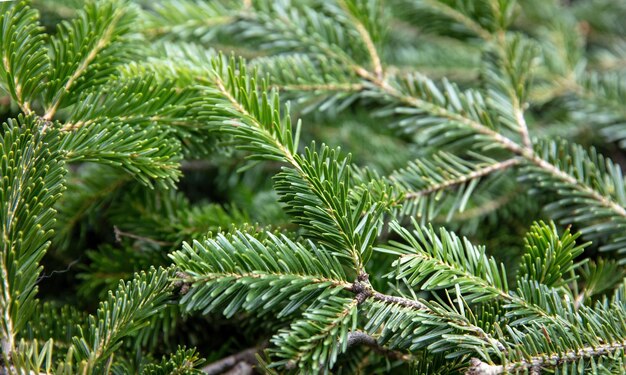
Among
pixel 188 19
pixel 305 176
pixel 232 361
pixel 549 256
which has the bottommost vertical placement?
pixel 232 361

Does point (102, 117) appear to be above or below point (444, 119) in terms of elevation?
above

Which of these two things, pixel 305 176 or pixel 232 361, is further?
pixel 232 361

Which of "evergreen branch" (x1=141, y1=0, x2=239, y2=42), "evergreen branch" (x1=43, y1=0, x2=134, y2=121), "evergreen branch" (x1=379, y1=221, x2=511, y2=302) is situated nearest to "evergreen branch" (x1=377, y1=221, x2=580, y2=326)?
"evergreen branch" (x1=379, y1=221, x2=511, y2=302)

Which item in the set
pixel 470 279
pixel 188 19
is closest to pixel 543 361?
pixel 470 279

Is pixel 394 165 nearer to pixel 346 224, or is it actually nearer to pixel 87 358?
pixel 346 224

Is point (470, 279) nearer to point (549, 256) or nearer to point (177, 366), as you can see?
point (549, 256)


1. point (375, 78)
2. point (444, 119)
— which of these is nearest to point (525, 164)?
point (444, 119)
